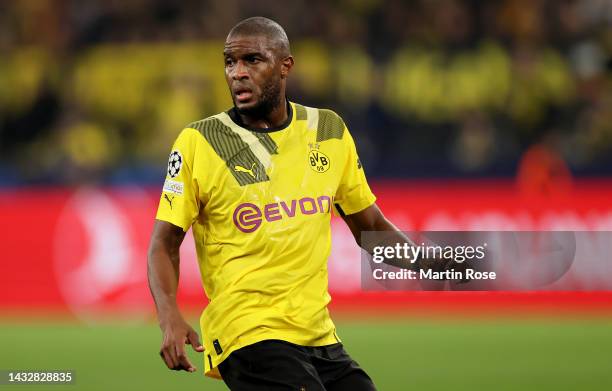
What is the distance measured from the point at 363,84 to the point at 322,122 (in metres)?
10.1

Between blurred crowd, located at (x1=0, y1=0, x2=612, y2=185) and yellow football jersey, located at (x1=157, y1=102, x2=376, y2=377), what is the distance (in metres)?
9.31

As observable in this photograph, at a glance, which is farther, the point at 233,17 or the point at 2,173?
the point at 233,17

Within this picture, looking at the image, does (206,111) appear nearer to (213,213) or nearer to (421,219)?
(421,219)

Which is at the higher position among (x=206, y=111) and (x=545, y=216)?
(x=206, y=111)

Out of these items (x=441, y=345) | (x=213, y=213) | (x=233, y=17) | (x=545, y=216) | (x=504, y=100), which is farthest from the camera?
(x=233, y=17)

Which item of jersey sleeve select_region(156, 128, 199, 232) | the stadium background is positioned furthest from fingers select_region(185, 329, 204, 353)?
the stadium background

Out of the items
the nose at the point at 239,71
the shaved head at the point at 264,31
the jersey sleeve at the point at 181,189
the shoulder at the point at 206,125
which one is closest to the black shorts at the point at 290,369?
the jersey sleeve at the point at 181,189

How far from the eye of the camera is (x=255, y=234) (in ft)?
16.0

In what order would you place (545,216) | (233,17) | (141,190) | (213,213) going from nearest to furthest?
(213,213)
(545,216)
(141,190)
(233,17)

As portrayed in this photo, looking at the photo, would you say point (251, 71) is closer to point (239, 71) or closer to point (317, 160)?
point (239, 71)

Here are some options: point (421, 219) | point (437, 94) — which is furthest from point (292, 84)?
point (421, 219)

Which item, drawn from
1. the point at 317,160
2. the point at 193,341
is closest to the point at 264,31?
the point at 317,160

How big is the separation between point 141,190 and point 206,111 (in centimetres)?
195

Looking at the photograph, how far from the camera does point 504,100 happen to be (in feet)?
49.8
